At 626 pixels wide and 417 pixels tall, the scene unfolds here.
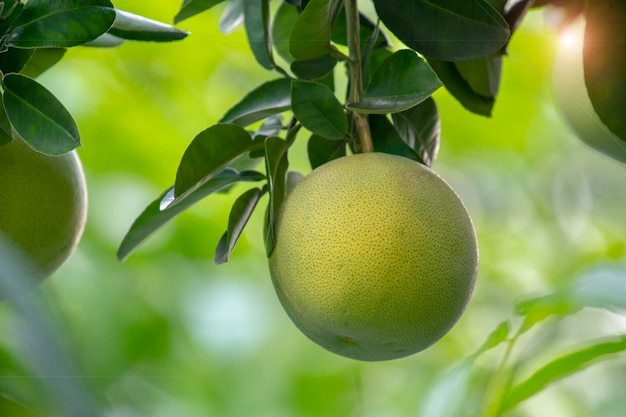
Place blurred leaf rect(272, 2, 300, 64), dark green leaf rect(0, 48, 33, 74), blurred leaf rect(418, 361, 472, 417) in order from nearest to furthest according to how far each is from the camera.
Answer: blurred leaf rect(418, 361, 472, 417) < dark green leaf rect(0, 48, 33, 74) < blurred leaf rect(272, 2, 300, 64)

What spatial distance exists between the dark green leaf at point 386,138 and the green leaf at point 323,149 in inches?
1.6

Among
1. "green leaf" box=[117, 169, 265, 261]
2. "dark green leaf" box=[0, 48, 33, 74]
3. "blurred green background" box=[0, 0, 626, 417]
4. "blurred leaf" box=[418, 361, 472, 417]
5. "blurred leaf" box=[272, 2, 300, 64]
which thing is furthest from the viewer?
"blurred green background" box=[0, 0, 626, 417]

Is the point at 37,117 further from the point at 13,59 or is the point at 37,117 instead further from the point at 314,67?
the point at 314,67

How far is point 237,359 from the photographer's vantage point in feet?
7.05

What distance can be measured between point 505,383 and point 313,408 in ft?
4.40

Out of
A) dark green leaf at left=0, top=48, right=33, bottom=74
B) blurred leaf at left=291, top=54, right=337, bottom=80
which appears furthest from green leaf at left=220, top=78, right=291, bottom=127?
dark green leaf at left=0, top=48, right=33, bottom=74

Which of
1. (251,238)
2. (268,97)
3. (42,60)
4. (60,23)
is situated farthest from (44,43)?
(251,238)

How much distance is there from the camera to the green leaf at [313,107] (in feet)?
2.86

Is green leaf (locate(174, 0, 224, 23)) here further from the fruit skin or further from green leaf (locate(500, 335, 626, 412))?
green leaf (locate(500, 335, 626, 412))

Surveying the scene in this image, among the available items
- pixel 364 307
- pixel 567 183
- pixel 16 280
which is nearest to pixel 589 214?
pixel 567 183

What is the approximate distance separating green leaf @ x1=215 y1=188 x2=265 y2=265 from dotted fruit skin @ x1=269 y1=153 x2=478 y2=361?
0.05 metres

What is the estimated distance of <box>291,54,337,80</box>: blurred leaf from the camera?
971mm

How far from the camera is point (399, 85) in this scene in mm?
813

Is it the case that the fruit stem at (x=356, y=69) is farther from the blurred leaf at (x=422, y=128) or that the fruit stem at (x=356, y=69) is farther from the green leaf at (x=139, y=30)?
the green leaf at (x=139, y=30)
